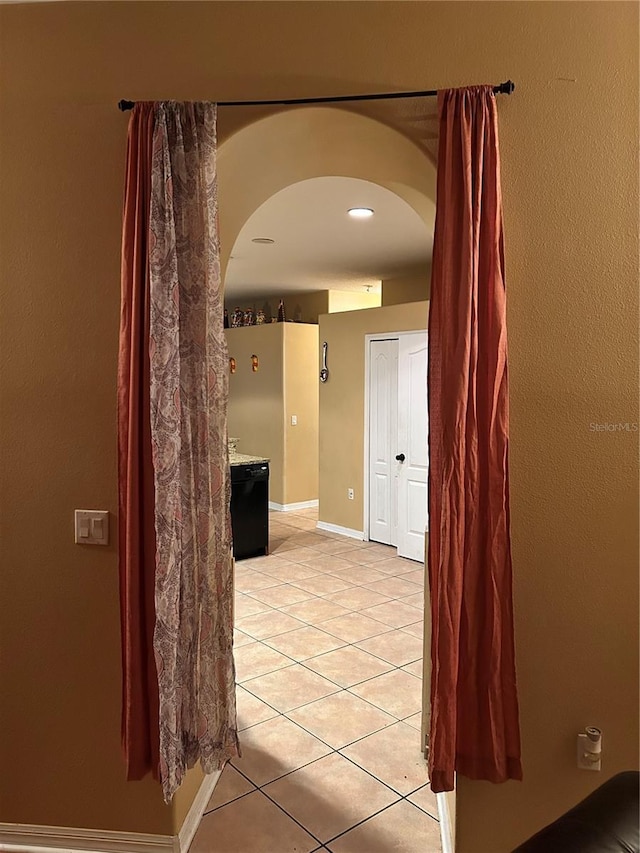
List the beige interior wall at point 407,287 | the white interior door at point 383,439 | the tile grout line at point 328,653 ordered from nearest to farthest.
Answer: the tile grout line at point 328,653, the white interior door at point 383,439, the beige interior wall at point 407,287

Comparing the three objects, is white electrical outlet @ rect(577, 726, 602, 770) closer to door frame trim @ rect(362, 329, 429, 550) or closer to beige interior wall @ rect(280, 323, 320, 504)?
door frame trim @ rect(362, 329, 429, 550)

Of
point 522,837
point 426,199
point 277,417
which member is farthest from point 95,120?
point 277,417

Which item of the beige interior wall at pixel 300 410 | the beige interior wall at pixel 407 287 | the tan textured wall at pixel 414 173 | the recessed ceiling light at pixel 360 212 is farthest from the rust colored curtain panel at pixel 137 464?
the beige interior wall at pixel 300 410

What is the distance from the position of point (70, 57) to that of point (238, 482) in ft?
13.2

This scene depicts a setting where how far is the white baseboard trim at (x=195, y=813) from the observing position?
205cm

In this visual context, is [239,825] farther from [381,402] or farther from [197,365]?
[381,402]

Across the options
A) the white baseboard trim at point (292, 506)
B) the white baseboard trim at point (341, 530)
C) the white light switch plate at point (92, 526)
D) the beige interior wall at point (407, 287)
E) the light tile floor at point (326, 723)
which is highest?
the beige interior wall at point (407, 287)

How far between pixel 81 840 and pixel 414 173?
245 cm

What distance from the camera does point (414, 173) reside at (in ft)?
6.72

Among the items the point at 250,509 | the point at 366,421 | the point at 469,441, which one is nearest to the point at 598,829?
the point at 469,441

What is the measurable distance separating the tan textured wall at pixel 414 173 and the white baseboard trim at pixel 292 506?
5.77m

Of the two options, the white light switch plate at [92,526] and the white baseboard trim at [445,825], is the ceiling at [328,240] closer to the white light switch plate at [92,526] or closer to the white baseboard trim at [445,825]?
the white light switch plate at [92,526]

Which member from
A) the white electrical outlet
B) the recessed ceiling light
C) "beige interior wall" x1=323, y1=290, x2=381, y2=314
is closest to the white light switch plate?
the white electrical outlet

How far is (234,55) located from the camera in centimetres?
185
